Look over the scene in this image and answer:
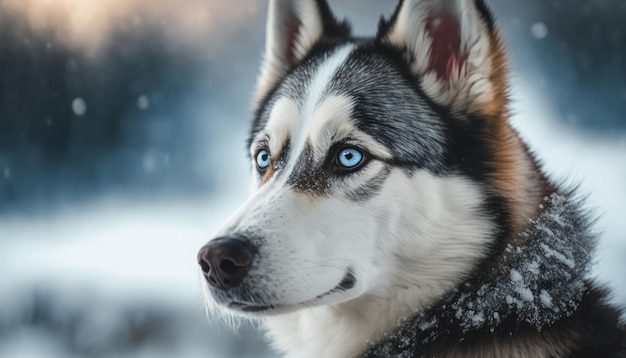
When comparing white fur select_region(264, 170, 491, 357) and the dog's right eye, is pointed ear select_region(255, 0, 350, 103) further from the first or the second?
white fur select_region(264, 170, 491, 357)

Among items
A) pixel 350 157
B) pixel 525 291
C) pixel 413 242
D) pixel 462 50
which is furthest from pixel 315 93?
pixel 525 291

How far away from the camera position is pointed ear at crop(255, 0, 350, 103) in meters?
3.08

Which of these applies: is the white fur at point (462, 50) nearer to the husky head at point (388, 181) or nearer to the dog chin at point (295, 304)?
the husky head at point (388, 181)

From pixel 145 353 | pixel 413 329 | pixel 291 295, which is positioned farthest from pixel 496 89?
pixel 145 353

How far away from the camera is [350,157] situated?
2410mm

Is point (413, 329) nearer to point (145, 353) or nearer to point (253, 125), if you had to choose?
point (253, 125)

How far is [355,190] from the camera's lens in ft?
7.74

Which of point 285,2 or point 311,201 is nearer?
point 311,201

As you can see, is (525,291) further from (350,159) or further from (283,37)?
(283,37)

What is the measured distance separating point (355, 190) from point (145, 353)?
230 inches

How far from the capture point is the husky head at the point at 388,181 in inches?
85.5

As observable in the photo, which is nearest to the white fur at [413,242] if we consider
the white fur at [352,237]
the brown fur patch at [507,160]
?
the white fur at [352,237]

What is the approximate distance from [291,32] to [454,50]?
3.04ft

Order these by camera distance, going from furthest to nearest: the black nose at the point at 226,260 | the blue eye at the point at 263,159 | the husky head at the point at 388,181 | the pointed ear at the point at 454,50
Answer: the blue eye at the point at 263,159 → the pointed ear at the point at 454,50 → the husky head at the point at 388,181 → the black nose at the point at 226,260
